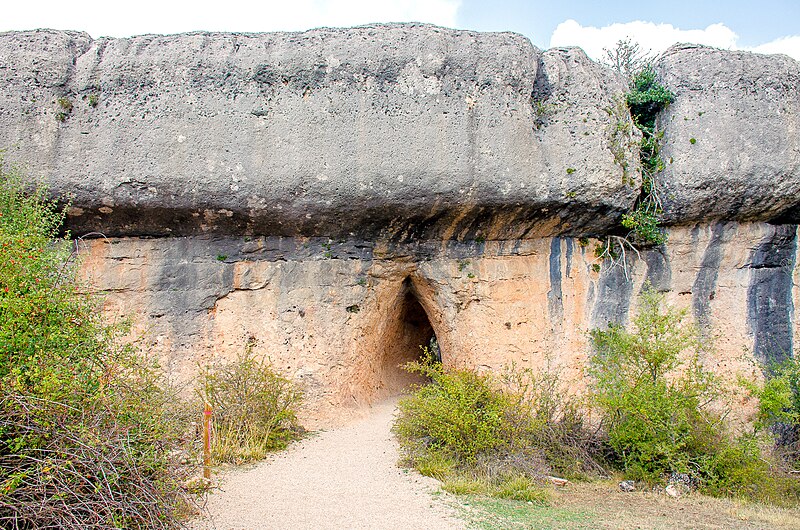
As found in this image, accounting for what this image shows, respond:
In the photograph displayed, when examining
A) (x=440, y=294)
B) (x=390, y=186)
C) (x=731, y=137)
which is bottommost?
(x=440, y=294)

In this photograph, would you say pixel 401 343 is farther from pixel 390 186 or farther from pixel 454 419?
pixel 454 419

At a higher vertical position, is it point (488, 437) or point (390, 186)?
point (390, 186)

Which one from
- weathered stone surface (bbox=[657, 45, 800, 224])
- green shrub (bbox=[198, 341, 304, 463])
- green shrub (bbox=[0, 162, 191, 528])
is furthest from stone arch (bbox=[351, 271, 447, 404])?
green shrub (bbox=[0, 162, 191, 528])

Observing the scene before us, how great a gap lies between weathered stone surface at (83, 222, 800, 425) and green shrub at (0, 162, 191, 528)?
269 cm

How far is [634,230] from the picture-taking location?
7832 mm

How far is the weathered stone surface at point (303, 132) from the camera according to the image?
7.08 metres

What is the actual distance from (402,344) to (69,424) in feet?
24.3

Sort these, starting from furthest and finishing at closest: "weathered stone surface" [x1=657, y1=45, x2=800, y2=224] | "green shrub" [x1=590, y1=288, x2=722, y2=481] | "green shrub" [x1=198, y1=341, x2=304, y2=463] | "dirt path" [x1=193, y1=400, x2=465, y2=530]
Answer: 1. "weathered stone surface" [x1=657, y1=45, x2=800, y2=224]
2. "green shrub" [x1=198, y1=341, x2=304, y2=463]
3. "green shrub" [x1=590, y1=288, x2=722, y2=481]
4. "dirt path" [x1=193, y1=400, x2=465, y2=530]

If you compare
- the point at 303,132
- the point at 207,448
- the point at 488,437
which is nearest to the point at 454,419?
the point at 488,437

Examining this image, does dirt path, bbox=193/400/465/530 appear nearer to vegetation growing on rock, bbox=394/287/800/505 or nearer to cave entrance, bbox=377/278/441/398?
vegetation growing on rock, bbox=394/287/800/505

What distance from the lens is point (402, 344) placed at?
1090 centimetres

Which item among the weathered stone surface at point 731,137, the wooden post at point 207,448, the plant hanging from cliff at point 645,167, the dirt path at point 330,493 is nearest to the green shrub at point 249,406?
the dirt path at point 330,493

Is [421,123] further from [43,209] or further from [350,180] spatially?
[43,209]

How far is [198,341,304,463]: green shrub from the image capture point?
6512 mm
